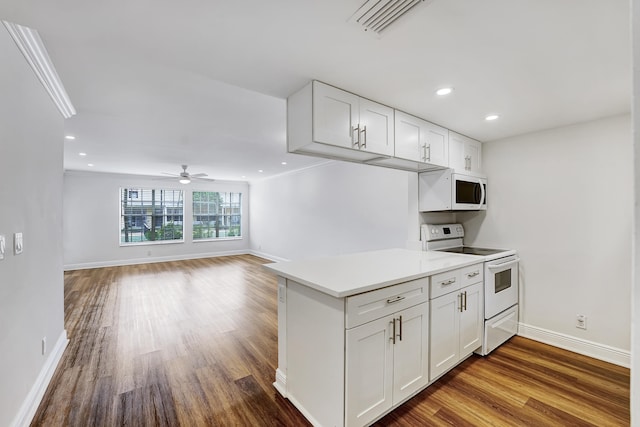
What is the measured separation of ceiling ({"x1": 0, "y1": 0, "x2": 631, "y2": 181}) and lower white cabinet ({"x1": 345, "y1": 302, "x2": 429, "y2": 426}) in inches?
A: 64.7

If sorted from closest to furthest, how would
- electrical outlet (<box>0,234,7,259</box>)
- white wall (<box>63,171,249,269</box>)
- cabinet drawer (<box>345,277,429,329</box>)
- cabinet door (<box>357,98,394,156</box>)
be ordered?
electrical outlet (<box>0,234,7,259</box>), cabinet drawer (<box>345,277,429,329</box>), cabinet door (<box>357,98,394,156</box>), white wall (<box>63,171,249,269</box>)

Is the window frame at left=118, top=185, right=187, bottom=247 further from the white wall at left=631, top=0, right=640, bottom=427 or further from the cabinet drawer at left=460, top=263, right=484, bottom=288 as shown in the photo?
the white wall at left=631, top=0, right=640, bottom=427

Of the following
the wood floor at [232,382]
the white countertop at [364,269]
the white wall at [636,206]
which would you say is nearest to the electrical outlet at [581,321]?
the wood floor at [232,382]

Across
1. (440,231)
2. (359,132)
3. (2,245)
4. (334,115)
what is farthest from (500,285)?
(2,245)

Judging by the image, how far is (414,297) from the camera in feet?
6.34

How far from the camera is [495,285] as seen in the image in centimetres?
274

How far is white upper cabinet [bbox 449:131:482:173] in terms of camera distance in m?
3.02

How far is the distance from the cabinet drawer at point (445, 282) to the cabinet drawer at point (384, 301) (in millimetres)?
Result: 92

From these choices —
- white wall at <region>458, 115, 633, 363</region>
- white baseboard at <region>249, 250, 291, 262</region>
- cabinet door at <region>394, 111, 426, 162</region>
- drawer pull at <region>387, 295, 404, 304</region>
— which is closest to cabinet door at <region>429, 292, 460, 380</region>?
drawer pull at <region>387, 295, 404, 304</region>

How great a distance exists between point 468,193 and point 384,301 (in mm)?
2040

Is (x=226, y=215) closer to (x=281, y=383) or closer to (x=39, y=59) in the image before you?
(x=39, y=59)

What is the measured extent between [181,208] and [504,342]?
8258 mm

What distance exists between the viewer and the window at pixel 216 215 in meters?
8.47

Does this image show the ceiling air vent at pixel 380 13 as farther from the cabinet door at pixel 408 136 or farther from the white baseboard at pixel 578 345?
the white baseboard at pixel 578 345
